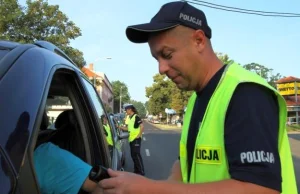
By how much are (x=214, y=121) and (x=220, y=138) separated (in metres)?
0.07

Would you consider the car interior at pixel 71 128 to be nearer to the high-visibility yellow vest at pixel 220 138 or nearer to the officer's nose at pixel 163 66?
the officer's nose at pixel 163 66

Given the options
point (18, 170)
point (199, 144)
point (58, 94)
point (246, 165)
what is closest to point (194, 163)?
point (199, 144)

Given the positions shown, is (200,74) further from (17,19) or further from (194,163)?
(17,19)

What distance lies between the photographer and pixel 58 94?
3398 millimetres

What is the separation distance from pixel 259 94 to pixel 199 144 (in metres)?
0.31

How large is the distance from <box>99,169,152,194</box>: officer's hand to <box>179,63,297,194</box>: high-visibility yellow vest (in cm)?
26

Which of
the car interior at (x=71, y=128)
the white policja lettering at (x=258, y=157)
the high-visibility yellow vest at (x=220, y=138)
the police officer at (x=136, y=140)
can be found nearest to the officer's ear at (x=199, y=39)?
the high-visibility yellow vest at (x=220, y=138)

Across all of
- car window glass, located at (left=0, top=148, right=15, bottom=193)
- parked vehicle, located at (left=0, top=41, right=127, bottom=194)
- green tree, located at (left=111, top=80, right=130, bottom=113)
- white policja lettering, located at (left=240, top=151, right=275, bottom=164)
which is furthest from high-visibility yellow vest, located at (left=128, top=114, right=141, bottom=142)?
green tree, located at (left=111, top=80, right=130, bottom=113)

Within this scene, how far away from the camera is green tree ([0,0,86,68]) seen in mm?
21688

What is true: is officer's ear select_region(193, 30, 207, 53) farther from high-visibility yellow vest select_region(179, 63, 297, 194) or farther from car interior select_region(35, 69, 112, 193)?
car interior select_region(35, 69, 112, 193)

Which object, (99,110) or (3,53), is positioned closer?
(3,53)

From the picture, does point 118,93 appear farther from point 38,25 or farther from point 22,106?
point 22,106

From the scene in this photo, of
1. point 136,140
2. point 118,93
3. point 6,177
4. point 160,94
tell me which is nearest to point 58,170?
point 6,177

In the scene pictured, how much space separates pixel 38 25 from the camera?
23656mm
